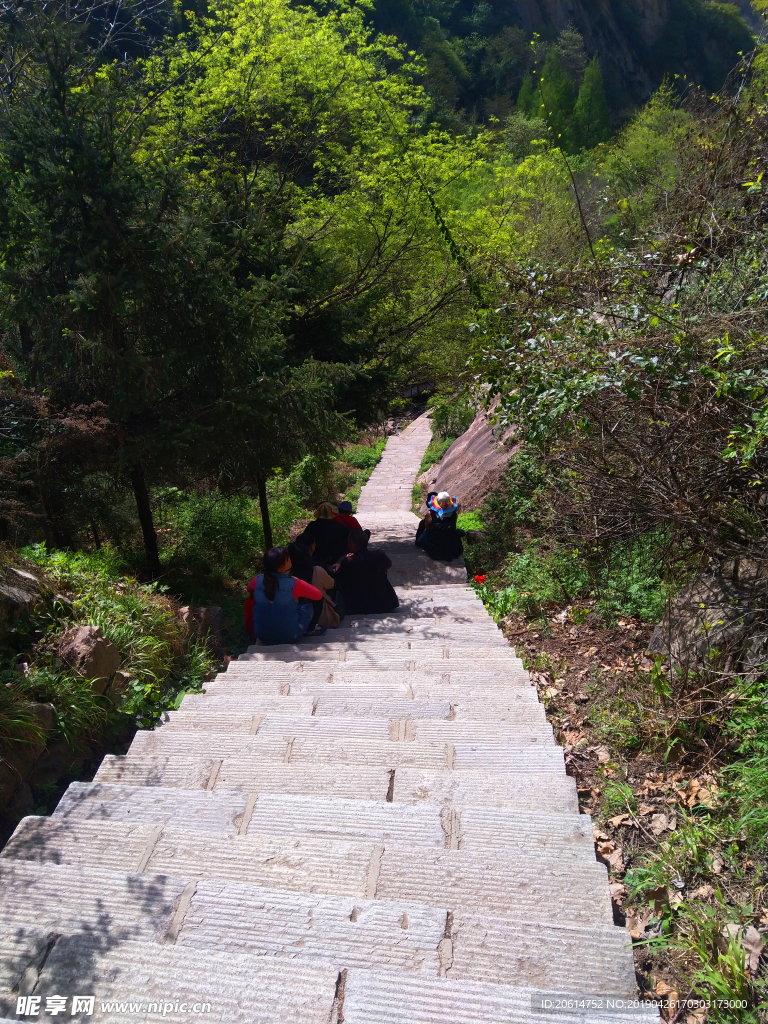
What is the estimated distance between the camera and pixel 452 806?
2883 millimetres

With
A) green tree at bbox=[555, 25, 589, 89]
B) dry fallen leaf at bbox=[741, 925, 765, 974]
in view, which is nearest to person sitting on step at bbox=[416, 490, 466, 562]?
A: dry fallen leaf at bbox=[741, 925, 765, 974]

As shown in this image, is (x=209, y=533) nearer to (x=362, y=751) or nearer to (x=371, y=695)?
(x=371, y=695)

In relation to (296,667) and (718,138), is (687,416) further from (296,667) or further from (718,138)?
(718,138)

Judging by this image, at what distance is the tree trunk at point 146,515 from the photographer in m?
6.65

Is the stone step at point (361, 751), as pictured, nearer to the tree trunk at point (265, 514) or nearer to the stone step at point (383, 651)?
the stone step at point (383, 651)

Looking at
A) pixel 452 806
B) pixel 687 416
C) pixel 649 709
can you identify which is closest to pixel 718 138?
pixel 687 416

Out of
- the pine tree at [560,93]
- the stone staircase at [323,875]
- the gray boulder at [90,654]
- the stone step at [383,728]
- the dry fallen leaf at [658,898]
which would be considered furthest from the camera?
the pine tree at [560,93]

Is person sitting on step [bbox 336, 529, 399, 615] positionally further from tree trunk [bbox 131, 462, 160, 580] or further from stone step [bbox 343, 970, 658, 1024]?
stone step [bbox 343, 970, 658, 1024]

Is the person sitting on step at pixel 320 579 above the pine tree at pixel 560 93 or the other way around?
the other way around

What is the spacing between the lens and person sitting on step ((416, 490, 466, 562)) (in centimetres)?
914

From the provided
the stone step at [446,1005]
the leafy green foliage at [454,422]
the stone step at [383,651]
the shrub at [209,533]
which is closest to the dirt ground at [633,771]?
the stone step at [383,651]

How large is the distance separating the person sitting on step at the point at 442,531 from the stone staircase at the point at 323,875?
5.02 metres

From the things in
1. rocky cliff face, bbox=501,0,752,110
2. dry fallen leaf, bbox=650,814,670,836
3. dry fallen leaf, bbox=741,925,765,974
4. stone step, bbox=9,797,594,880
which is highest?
rocky cliff face, bbox=501,0,752,110

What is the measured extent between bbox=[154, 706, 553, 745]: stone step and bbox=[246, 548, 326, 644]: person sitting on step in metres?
1.74
